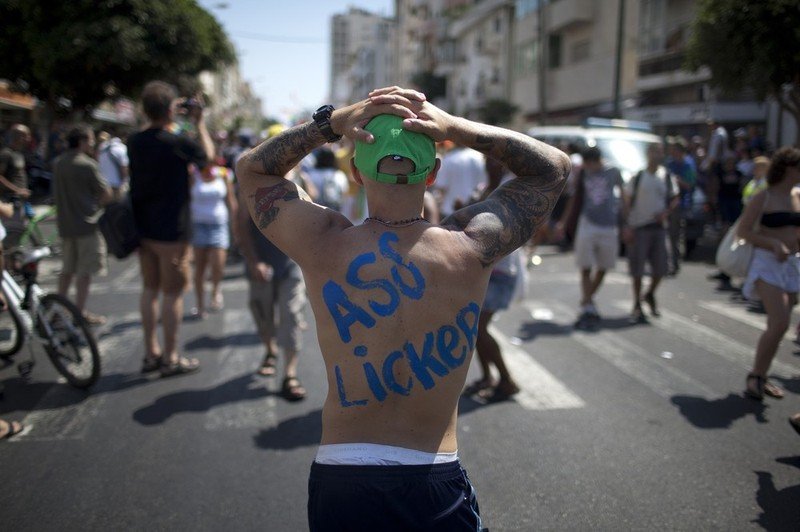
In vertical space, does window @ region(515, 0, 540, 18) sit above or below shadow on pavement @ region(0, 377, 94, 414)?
above

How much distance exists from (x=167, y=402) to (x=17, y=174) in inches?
153

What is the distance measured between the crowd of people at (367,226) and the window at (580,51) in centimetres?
1845

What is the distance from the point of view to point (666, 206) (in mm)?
7695

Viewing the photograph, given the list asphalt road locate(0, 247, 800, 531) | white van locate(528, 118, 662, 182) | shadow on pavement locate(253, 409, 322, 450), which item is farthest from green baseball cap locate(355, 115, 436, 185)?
white van locate(528, 118, 662, 182)

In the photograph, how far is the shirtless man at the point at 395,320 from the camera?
6.02 ft

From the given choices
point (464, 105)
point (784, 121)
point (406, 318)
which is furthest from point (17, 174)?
point (464, 105)

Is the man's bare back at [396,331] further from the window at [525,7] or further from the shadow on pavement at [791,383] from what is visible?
the window at [525,7]

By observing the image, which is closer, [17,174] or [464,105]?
[17,174]

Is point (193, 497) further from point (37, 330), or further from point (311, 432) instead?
point (37, 330)

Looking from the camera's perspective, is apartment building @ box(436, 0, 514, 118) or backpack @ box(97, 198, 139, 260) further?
apartment building @ box(436, 0, 514, 118)

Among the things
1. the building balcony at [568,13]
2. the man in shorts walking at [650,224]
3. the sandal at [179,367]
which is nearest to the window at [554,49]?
the building balcony at [568,13]

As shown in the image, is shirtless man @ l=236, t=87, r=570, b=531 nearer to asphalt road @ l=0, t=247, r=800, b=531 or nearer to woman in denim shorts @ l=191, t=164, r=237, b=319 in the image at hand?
asphalt road @ l=0, t=247, r=800, b=531

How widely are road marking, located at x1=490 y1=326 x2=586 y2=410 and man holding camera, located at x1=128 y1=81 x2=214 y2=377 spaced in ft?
9.38

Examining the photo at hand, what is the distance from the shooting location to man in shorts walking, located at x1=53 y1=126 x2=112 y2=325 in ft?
20.9
